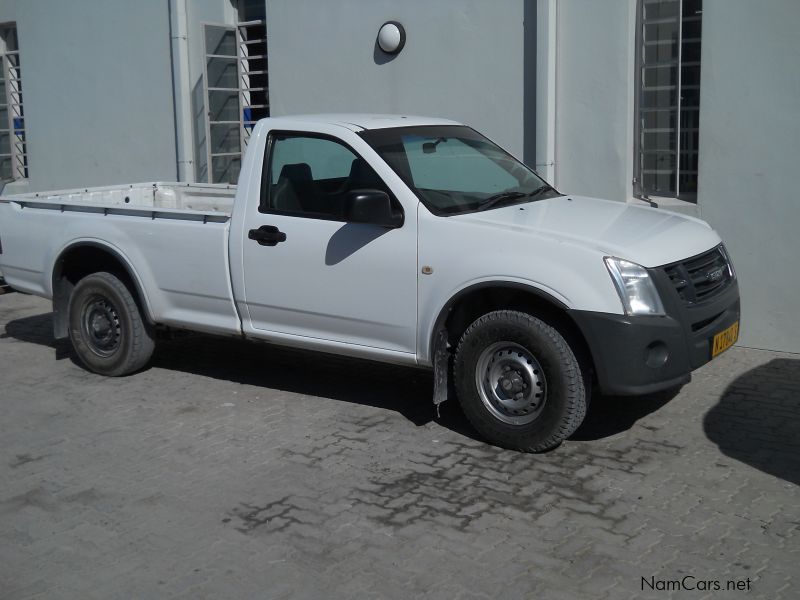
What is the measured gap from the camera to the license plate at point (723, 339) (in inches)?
235

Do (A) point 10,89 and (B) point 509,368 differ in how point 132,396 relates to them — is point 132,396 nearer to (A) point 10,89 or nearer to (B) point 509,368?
(B) point 509,368

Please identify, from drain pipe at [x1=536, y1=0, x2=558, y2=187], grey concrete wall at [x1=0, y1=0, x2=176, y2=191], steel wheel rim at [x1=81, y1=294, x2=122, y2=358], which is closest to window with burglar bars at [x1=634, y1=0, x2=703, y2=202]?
drain pipe at [x1=536, y1=0, x2=558, y2=187]

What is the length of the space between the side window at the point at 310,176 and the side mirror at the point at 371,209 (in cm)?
36

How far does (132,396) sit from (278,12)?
16.6 ft

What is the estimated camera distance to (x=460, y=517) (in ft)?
17.1

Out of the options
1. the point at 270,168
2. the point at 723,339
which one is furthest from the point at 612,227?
the point at 270,168

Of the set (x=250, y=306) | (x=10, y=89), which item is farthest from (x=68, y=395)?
(x=10, y=89)

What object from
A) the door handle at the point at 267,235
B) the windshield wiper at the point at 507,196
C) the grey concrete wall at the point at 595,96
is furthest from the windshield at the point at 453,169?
the grey concrete wall at the point at 595,96

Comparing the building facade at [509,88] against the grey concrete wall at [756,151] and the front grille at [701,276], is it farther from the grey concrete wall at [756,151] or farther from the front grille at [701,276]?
the front grille at [701,276]

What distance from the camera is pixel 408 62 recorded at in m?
9.95

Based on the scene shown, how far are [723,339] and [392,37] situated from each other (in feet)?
16.8

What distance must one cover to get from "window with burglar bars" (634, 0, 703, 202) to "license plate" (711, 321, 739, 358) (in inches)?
→ 107

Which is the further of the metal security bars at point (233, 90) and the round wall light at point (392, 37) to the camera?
the metal security bars at point (233, 90)

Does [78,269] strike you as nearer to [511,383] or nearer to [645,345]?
[511,383]
